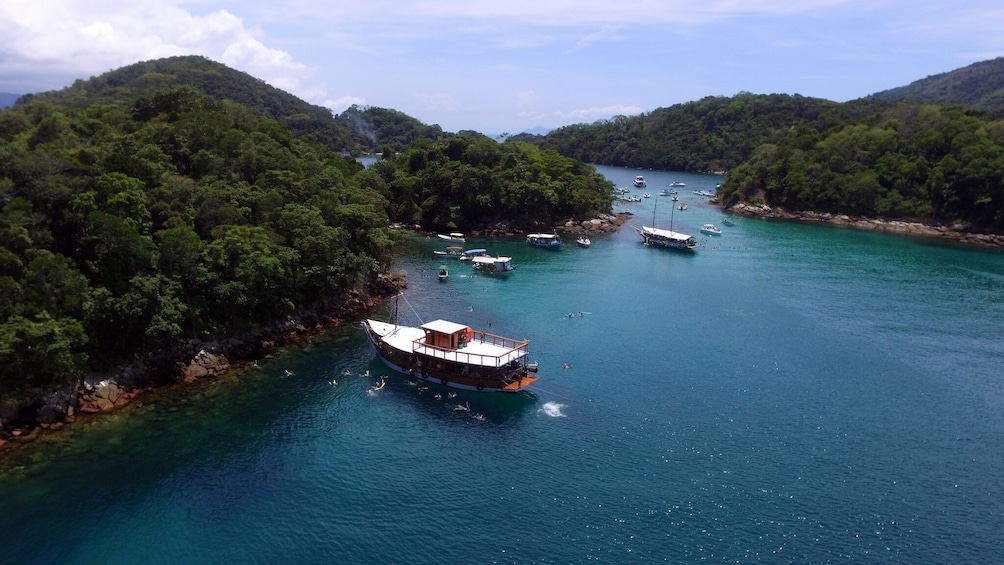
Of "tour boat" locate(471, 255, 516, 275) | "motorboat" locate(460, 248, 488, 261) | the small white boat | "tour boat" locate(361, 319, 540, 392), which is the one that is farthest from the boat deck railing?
the small white boat

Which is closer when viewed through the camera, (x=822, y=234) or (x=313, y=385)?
(x=313, y=385)

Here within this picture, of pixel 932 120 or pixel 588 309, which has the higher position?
pixel 932 120

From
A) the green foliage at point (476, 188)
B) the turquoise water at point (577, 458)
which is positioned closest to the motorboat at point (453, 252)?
the green foliage at point (476, 188)

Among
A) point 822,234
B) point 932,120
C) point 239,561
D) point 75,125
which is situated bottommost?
point 239,561

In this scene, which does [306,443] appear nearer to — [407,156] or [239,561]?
[239,561]

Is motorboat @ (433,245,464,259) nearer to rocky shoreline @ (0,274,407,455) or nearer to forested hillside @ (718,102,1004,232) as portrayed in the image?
rocky shoreline @ (0,274,407,455)

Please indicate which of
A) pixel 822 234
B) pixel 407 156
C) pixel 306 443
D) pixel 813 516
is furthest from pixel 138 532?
pixel 822 234
